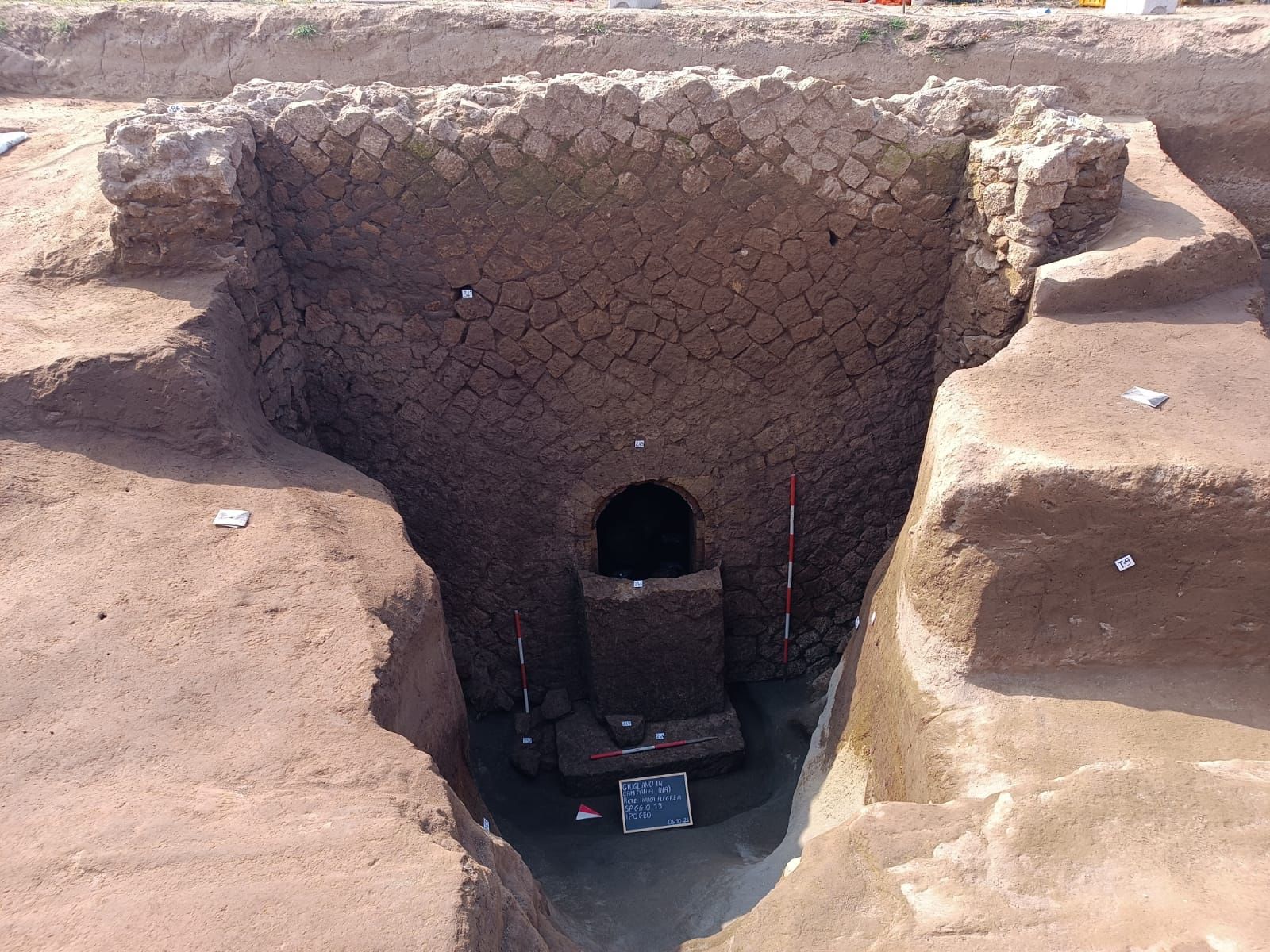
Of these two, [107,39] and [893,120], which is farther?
[107,39]

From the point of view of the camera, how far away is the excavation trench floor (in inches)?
181

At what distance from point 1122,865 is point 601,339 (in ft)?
12.7

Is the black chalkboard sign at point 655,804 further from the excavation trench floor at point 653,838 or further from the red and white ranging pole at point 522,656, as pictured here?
the red and white ranging pole at point 522,656

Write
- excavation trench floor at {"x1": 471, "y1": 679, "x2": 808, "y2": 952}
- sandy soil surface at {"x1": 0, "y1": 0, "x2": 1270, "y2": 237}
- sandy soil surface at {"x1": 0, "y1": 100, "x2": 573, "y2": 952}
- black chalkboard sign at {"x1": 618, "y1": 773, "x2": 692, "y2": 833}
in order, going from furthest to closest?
sandy soil surface at {"x1": 0, "y1": 0, "x2": 1270, "y2": 237}
black chalkboard sign at {"x1": 618, "y1": 773, "x2": 692, "y2": 833}
excavation trench floor at {"x1": 471, "y1": 679, "x2": 808, "y2": 952}
sandy soil surface at {"x1": 0, "y1": 100, "x2": 573, "y2": 952}

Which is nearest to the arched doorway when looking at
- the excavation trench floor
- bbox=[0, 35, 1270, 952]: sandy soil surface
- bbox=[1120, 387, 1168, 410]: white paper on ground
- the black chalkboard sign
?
the excavation trench floor

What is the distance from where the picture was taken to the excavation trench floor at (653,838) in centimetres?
459

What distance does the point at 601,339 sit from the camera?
18.5 ft

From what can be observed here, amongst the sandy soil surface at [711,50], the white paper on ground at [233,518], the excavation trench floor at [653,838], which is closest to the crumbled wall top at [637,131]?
the white paper on ground at [233,518]

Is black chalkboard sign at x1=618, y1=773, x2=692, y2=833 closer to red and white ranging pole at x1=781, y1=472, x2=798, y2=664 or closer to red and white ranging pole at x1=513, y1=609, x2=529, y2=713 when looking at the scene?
red and white ranging pole at x1=513, y1=609, x2=529, y2=713

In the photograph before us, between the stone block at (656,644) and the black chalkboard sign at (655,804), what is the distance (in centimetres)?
60

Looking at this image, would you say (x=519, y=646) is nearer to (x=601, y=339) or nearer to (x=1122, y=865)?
(x=601, y=339)

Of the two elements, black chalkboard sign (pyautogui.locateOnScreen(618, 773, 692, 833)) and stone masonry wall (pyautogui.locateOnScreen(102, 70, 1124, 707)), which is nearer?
stone masonry wall (pyautogui.locateOnScreen(102, 70, 1124, 707))

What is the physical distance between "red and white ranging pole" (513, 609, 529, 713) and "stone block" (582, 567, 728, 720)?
0.46 m

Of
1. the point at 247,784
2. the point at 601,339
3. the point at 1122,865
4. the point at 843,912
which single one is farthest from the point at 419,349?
the point at 1122,865
